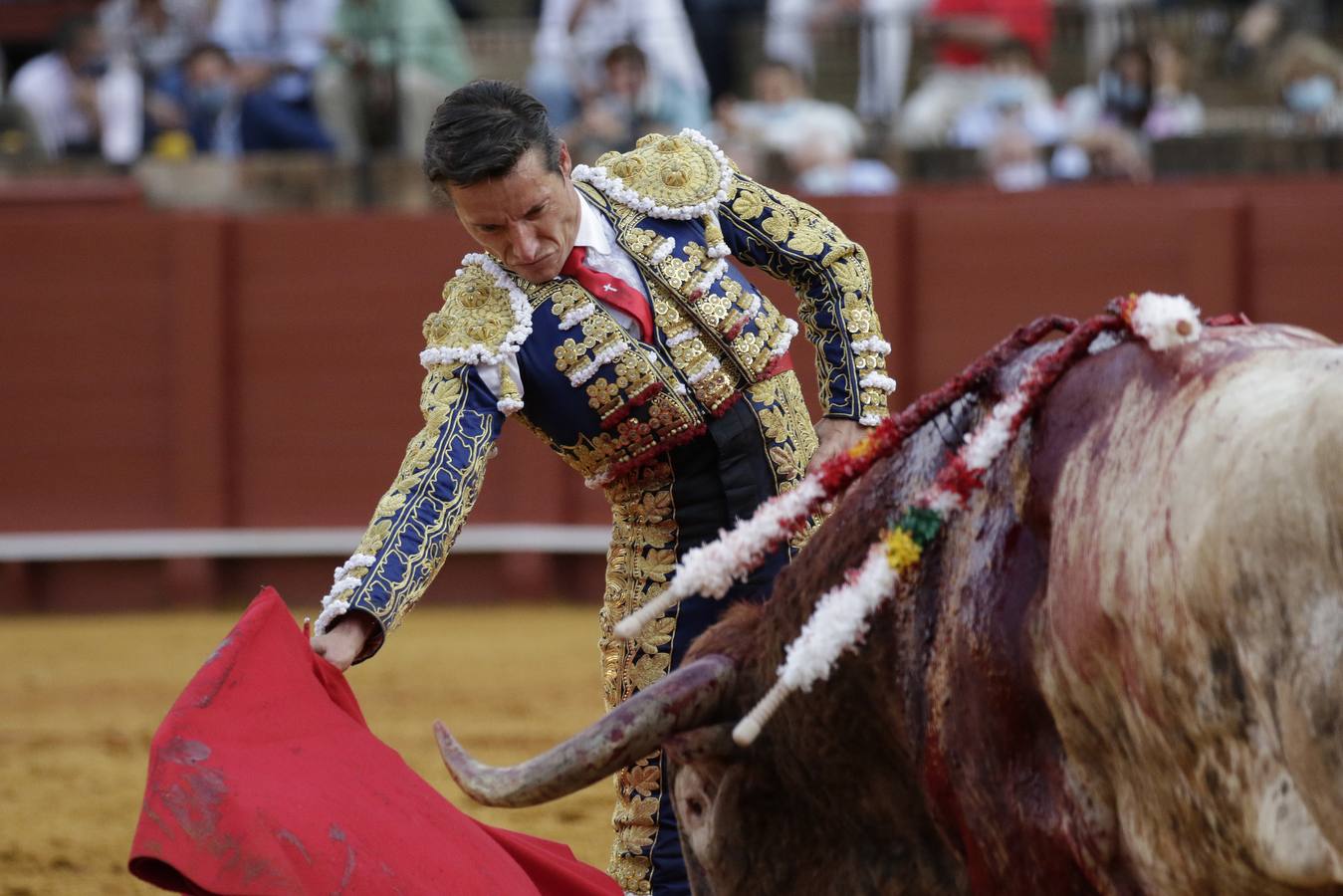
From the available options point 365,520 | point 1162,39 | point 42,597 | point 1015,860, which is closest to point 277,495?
point 365,520

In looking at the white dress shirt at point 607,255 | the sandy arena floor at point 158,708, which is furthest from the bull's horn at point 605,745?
the sandy arena floor at point 158,708

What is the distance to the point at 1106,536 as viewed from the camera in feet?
5.34

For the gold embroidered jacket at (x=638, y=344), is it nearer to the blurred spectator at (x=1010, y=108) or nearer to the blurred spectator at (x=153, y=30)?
the blurred spectator at (x=1010, y=108)

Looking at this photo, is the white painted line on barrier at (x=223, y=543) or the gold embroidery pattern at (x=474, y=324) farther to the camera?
the white painted line on barrier at (x=223, y=543)

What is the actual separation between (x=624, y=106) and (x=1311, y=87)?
102 inches

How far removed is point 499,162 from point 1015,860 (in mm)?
1010

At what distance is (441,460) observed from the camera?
237 cm

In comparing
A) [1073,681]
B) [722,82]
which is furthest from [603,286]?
[722,82]

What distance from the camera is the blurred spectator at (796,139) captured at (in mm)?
7113

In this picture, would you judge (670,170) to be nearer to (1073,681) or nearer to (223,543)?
(1073,681)

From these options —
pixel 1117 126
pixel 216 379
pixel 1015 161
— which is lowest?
pixel 216 379

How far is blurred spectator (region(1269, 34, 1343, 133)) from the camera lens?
7000mm

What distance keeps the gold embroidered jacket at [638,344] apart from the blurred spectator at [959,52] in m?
4.87

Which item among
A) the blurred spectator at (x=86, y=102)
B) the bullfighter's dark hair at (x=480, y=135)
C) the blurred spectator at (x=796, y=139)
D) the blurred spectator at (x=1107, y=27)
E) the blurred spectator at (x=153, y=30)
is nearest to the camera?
the bullfighter's dark hair at (x=480, y=135)
